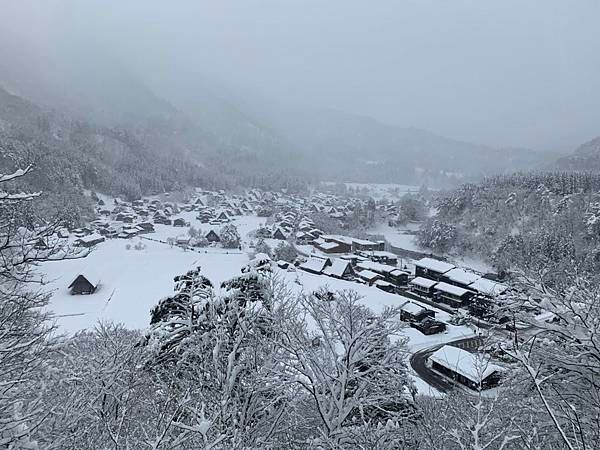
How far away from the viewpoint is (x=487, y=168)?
18162cm

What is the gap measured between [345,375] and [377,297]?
1641 centimetres

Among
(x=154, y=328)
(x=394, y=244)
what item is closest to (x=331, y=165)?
(x=394, y=244)

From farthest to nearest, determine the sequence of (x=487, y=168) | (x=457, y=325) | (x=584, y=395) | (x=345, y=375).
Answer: (x=487, y=168) → (x=457, y=325) → (x=345, y=375) → (x=584, y=395)

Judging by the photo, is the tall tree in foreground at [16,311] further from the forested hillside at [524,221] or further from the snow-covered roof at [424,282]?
the forested hillside at [524,221]

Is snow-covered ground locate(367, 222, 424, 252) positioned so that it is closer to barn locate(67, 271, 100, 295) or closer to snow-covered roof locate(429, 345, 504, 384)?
snow-covered roof locate(429, 345, 504, 384)

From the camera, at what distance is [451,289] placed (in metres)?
25.1

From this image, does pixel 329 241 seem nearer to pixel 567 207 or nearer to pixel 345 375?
pixel 567 207

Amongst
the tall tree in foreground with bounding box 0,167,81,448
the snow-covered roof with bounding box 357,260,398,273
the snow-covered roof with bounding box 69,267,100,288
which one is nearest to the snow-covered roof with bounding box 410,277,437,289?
the snow-covered roof with bounding box 357,260,398,273

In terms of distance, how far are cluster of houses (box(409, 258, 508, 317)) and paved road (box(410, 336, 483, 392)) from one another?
5.49 metres

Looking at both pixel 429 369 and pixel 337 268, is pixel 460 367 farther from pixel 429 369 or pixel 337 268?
pixel 337 268

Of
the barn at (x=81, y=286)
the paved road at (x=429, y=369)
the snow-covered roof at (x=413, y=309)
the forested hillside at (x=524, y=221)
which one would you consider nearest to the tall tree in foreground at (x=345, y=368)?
the paved road at (x=429, y=369)

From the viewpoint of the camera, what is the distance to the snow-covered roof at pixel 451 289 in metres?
24.4

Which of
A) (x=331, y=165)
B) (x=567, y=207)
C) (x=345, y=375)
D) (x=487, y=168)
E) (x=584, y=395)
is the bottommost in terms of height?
(x=331, y=165)

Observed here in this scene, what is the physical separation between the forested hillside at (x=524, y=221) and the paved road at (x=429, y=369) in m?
17.6
